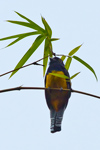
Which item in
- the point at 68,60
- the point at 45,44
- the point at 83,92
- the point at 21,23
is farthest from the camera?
the point at 68,60

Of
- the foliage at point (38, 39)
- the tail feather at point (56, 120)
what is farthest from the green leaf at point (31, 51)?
the tail feather at point (56, 120)

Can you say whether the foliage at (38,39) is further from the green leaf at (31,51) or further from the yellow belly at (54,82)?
the yellow belly at (54,82)

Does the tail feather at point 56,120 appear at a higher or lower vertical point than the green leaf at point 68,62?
lower

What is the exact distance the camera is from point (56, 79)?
2166 mm

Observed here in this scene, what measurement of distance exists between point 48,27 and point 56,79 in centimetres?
46

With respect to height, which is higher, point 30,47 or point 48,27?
point 48,27

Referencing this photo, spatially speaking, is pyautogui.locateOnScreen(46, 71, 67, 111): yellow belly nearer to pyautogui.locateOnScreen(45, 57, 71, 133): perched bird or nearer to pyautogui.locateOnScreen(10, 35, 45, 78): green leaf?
pyautogui.locateOnScreen(45, 57, 71, 133): perched bird

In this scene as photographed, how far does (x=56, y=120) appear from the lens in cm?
207

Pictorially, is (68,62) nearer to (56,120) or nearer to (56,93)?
(56,93)

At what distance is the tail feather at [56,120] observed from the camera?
6.58 feet

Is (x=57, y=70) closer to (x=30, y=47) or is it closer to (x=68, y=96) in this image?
(x=68, y=96)

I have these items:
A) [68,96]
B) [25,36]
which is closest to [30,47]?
[25,36]

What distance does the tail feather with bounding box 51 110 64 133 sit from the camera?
2005mm

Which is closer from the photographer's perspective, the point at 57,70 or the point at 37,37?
the point at 37,37
